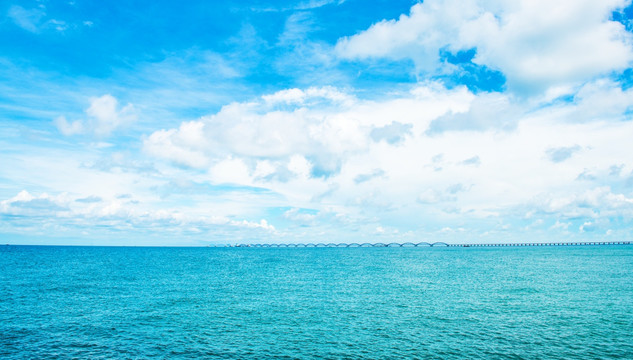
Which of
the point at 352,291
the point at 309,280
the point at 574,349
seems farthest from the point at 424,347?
the point at 309,280

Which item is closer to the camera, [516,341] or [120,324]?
[516,341]

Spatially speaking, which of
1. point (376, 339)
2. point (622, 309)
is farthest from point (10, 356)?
point (622, 309)

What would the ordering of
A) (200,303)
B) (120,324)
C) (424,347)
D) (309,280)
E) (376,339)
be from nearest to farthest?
(424,347) → (376,339) → (120,324) → (200,303) → (309,280)

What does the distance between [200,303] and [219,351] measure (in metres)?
28.5

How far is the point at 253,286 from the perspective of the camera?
9056cm

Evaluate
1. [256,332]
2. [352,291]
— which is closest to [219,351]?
[256,332]

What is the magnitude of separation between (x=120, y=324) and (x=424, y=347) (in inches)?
1572

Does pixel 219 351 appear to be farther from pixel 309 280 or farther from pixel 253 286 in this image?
pixel 309 280

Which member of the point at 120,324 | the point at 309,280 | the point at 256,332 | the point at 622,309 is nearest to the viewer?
the point at 256,332

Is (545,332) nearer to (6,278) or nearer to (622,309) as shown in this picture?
(622,309)

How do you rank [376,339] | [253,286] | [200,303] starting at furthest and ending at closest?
[253,286], [200,303], [376,339]

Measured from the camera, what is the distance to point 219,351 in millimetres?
41406

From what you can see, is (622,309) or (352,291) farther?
(352,291)

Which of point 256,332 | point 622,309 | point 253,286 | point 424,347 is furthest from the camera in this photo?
point 253,286
